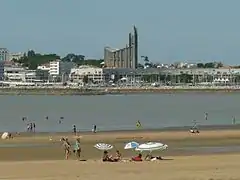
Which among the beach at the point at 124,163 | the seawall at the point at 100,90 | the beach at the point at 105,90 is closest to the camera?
the beach at the point at 124,163

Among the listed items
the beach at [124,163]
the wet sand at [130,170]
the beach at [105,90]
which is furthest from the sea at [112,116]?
the beach at [105,90]

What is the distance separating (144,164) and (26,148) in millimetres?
10497

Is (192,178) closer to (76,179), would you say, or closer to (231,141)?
(76,179)

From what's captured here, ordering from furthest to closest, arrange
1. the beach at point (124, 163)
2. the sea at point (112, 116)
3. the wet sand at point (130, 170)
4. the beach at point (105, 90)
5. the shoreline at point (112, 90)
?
1. the beach at point (105, 90)
2. the shoreline at point (112, 90)
3. the sea at point (112, 116)
4. the beach at point (124, 163)
5. the wet sand at point (130, 170)

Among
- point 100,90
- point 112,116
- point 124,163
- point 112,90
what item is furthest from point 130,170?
point 112,90

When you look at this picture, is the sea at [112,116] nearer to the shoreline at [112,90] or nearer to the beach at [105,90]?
the shoreline at [112,90]

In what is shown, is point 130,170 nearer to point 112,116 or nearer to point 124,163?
point 124,163

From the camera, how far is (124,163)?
80.3 ft

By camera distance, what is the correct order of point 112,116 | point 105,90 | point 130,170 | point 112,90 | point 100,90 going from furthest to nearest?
point 112,90 < point 105,90 < point 100,90 < point 112,116 < point 130,170

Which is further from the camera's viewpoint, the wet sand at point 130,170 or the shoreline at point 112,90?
the shoreline at point 112,90

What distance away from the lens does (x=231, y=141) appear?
36125mm

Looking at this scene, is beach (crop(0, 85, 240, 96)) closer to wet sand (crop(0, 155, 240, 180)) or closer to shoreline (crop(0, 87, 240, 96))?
shoreline (crop(0, 87, 240, 96))

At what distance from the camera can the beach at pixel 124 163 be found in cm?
2088

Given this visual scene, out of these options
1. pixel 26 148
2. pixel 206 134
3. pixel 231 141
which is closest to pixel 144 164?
pixel 26 148
